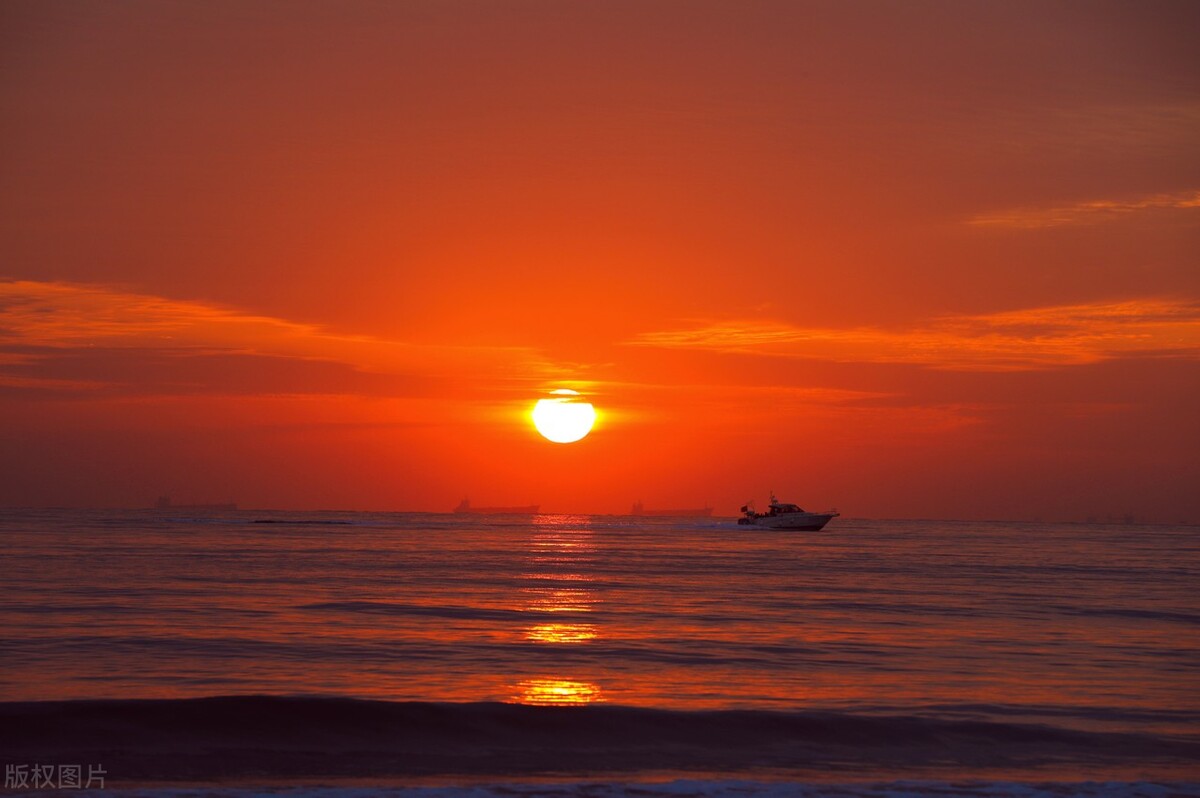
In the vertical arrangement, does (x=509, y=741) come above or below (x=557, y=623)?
below

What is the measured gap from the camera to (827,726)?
60.2 ft

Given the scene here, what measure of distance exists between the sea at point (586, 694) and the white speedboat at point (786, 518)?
368 ft

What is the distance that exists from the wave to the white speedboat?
13149 centimetres

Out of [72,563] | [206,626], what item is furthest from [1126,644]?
[72,563]

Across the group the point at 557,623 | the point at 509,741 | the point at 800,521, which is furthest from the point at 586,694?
the point at 800,521

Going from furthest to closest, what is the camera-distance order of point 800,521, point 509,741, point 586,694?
point 800,521, point 586,694, point 509,741

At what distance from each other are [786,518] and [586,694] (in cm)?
13961

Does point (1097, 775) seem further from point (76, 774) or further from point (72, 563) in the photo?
point (72, 563)

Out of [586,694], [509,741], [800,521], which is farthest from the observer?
[800,521]

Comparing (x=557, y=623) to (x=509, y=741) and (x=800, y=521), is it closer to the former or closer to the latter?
(x=509, y=741)

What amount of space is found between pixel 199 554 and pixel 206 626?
4220cm

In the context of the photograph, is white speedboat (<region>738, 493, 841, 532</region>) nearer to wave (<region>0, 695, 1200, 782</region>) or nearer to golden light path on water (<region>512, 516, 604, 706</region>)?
golden light path on water (<region>512, 516, 604, 706</region>)

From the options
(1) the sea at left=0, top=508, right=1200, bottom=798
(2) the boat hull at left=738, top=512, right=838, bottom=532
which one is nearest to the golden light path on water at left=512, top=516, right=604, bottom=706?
(1) the sea at left=0, top=508, right=1200, bottom=798

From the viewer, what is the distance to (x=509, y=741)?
1728cm
